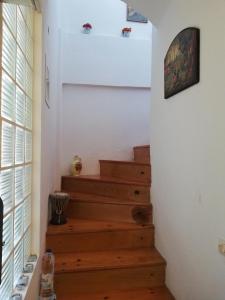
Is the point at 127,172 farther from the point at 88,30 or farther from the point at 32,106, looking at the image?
the point at 88,30

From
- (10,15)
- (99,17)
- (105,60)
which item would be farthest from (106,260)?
(99,17)

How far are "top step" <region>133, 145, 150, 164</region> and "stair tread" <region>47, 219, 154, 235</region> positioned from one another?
923mm

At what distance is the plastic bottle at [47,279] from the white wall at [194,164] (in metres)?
0.94

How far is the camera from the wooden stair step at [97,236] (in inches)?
84.3

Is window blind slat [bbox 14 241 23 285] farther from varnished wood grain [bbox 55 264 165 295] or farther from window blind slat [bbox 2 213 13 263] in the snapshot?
varnished wood grain [bbox 55 264 165 295]

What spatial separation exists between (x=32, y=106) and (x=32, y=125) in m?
0.13

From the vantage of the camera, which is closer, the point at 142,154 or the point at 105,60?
the point at 142,154

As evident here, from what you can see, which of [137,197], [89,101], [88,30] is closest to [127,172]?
[137,197]

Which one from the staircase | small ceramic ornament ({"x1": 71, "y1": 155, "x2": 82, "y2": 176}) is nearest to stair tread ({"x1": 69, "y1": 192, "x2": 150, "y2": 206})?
the staircase

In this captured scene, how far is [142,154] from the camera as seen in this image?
3.21 meters

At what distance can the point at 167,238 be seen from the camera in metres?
2.01

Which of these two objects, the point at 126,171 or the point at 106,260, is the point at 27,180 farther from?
the point at 126,171

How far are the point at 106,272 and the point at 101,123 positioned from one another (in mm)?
2204

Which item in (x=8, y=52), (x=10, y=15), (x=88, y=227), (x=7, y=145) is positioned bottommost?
(x=88, y=227)
